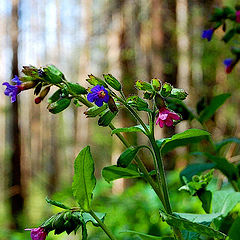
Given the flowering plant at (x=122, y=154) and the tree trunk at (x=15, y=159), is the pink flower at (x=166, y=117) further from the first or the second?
the tree trunk at (x=15, y=159)

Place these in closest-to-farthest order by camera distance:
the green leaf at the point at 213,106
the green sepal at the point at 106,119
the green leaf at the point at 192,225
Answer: the green leaf at the point at 192,225 → the green sepal at the point at 106,119 → the green leaf at the point at 213,106

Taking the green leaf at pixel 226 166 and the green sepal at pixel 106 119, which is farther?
the green leaf at pixel 226 166

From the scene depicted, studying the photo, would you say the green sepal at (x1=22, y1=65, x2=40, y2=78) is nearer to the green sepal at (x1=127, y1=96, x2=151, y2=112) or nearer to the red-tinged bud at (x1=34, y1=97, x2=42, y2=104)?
the red-tinged bud at (x1=34, y1=97, x2=42, y2=104)

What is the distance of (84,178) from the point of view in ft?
1.72

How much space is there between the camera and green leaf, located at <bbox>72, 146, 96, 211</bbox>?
20.2 inches

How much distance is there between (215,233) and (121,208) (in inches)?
51.3

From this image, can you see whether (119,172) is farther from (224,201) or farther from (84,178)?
(224,201)

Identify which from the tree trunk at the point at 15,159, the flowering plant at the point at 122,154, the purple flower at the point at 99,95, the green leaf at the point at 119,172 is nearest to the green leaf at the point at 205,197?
the flowering plant at the point at 122,154

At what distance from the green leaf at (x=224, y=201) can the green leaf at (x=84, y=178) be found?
221 millimetres

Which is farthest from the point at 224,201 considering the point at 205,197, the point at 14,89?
the point at 14,89

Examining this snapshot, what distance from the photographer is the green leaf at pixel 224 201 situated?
2.07ft

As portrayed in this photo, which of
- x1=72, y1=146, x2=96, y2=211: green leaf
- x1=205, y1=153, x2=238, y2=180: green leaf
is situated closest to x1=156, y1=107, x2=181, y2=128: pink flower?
x1=72, y1=146, x2=96, y2=211: green leaf

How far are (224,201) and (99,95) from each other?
28cm

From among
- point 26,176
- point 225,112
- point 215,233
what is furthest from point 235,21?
point 225,112
